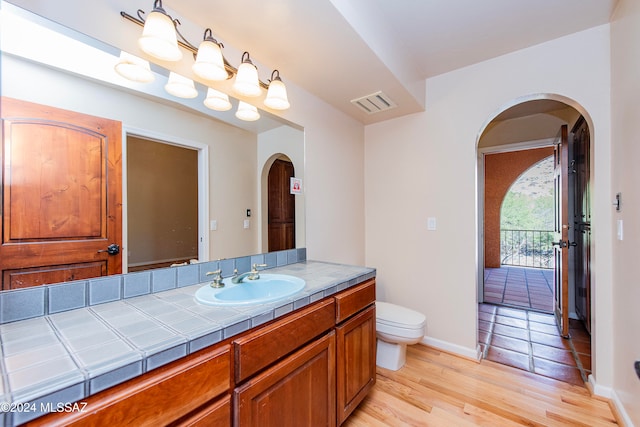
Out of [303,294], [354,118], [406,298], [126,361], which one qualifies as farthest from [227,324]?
[354,118]

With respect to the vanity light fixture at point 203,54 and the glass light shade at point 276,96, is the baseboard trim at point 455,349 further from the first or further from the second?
the vanity light fixture at point 203,54

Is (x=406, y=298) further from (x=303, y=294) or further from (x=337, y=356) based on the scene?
(x=303, y=294)

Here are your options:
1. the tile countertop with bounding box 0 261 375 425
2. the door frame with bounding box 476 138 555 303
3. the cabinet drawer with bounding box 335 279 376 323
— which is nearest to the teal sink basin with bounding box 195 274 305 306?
the tile countertop with bounding box 0 261 375 425

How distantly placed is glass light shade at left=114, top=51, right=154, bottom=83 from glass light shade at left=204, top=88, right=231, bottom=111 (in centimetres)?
29

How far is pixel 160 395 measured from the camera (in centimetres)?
72

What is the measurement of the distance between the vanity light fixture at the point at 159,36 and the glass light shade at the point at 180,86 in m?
0.15

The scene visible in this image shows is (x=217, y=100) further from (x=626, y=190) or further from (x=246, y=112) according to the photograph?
(x=626, y=190)

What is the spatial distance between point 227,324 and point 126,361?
28 cm

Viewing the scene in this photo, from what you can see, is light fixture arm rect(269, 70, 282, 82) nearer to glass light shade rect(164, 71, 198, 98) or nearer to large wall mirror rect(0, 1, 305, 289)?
large wall mirror rect(0, 1, 305, 289)

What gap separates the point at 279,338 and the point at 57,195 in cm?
103

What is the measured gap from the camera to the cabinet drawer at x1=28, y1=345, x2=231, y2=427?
24.1 inches

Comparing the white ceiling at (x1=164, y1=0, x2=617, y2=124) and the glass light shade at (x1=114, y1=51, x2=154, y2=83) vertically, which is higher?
the white ceiling at (x1=164, y1=0, x2=617, y2=124)

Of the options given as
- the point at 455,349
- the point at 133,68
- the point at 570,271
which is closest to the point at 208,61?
the point at 133,68

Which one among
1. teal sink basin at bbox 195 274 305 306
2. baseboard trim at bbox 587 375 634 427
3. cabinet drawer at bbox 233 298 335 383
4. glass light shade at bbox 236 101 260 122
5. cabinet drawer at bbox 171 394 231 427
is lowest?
baseboard trim at bbox 587 375 634 427
